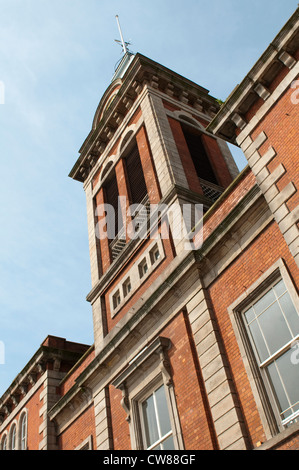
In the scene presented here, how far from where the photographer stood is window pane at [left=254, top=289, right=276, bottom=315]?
417 inches

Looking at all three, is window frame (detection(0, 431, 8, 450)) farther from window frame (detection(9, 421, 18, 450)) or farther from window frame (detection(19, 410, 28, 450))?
window frame (detection(19, 410, 28, 450))

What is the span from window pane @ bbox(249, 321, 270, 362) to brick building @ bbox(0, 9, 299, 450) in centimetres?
3

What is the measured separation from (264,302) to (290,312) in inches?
35.0

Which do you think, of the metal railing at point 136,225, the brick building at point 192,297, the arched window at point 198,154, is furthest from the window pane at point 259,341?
the arched window at point 198,154

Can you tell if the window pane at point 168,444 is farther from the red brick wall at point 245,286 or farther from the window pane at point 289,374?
the window pane at point 289,374

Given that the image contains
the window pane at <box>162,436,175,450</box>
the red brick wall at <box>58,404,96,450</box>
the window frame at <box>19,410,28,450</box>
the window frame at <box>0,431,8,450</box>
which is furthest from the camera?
the window frame at <box>0,431,8,450</box>

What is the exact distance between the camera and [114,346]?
49.5 ft

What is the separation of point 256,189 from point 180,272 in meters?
3.08

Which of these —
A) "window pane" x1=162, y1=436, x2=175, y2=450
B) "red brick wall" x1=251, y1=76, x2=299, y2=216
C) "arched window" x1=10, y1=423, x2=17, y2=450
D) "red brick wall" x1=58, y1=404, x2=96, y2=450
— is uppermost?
"arched window" x1=10, y1=423, x2=17, y2=450

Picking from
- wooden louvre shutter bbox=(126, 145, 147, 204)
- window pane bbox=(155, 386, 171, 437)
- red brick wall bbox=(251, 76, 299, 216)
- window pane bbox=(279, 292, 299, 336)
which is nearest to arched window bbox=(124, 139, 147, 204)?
wooden louvre shutter bbox=(126, 145, 147, 204)

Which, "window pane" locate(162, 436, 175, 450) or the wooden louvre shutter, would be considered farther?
the wooden louvre shutter

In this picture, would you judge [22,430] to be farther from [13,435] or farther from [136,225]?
[136,225]
